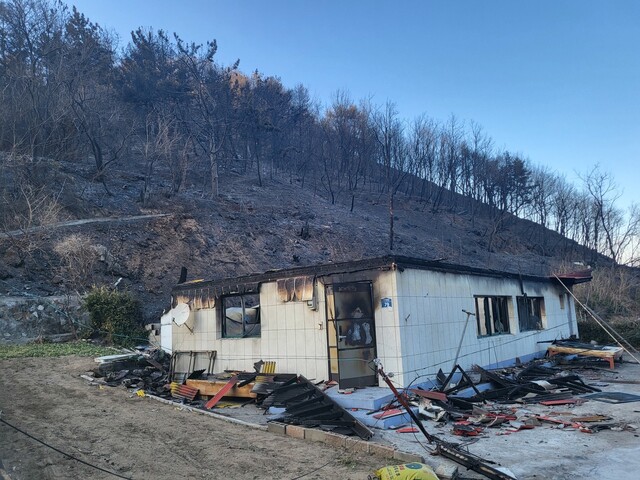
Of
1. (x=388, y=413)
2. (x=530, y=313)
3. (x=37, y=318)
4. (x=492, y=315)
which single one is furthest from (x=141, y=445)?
(x=530, y=313)

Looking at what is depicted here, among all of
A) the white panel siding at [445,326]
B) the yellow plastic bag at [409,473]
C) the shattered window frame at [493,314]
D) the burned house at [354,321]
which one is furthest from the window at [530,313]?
the yellow plastic bag at [409,473]

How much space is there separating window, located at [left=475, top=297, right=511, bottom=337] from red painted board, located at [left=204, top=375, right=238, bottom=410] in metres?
8.11

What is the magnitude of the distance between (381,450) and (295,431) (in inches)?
79.7

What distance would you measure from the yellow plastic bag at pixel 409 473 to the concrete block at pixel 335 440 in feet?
6.16

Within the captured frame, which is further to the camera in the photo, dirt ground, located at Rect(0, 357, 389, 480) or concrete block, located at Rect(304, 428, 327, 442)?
concrete block, located at Rect(304, 428, 327, 442)

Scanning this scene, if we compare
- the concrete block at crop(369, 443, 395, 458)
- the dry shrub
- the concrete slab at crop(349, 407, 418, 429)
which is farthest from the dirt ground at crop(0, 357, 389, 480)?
the dry shrub

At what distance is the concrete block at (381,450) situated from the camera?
705 centimetres

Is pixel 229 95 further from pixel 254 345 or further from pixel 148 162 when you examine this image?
pixel 254 345

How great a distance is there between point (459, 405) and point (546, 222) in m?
51.7

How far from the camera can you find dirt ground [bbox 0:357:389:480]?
668 cm

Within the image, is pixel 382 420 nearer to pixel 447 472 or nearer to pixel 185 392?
pixel 447 472

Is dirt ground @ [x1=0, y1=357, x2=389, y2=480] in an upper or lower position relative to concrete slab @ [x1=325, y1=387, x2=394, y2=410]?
lower

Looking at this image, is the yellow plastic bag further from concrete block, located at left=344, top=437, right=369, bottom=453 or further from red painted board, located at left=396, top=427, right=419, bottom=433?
red painted board, located at left=396, top=427, right=419, bottom=433

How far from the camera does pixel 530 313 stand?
62.7 feet
